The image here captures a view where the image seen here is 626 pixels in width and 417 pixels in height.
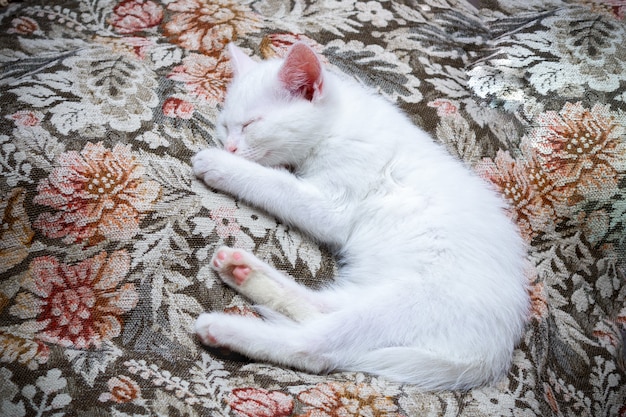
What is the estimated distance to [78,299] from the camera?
101 centimetres

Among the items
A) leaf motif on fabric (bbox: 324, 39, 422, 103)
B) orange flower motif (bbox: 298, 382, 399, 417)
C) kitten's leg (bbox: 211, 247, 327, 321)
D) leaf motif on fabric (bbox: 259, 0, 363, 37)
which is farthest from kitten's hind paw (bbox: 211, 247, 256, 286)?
leaf motif on fabric (bbox: 259, 0, 363, 37)

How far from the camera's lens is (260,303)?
1.09 meters

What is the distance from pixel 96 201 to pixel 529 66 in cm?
109

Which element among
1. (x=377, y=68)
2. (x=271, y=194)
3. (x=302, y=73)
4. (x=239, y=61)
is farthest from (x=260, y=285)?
(x=377, y=68)

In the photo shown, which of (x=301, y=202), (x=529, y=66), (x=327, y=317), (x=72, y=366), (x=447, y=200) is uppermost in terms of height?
(x=529, y=66)

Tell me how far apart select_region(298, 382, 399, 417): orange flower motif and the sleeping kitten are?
0.07 meters

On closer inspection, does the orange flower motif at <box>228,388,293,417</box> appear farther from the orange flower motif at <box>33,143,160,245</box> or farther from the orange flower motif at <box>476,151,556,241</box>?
the orange flower motif at <box>476,151,556,241</box>

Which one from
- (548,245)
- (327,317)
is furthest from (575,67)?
(327,317)

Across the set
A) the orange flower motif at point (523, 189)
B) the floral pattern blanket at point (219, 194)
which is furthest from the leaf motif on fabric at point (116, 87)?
the orange flower motif at point (523, 189)

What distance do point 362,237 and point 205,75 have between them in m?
0.59

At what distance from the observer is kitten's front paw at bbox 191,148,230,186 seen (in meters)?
1.17

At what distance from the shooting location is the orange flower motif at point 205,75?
135cm

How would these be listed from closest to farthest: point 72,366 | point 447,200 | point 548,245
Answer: point 72,366 < point 447,200 < point 548,245

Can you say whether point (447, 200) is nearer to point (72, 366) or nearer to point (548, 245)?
point (548, 245)
